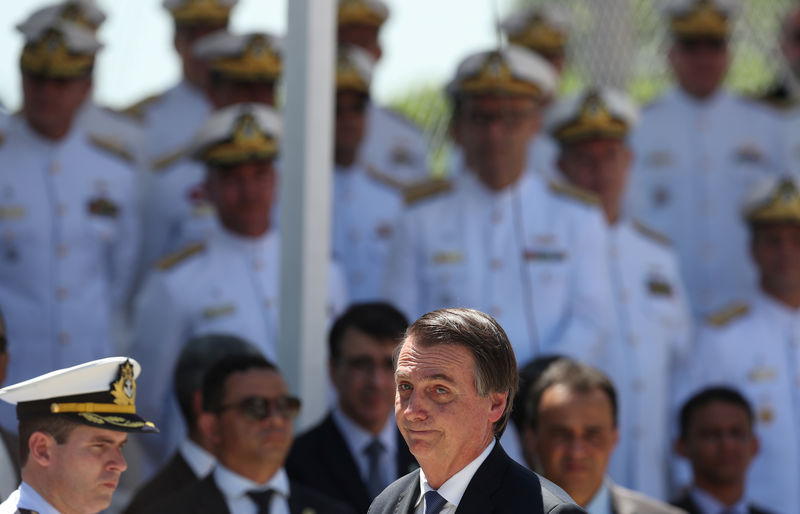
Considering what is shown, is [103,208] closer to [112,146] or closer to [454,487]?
[112,146]

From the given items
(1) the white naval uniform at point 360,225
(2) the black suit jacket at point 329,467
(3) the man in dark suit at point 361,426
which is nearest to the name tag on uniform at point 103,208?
(1) the white naval uniform at point 360,225

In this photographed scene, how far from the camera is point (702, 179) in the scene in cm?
627

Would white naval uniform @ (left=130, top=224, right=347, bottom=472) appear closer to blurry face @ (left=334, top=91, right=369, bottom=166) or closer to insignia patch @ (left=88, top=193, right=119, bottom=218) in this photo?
insignia patch @ (left=88, top=193, right=119, bottom=218)

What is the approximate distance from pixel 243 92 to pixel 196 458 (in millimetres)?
2013

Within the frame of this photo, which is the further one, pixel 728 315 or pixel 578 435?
pixel 728 315

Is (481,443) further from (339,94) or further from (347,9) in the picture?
(347,9)

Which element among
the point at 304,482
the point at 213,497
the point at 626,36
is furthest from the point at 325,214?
the point at 626,36

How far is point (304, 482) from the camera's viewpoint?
4.04m

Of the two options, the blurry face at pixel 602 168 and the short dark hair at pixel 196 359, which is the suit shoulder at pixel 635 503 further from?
the blurry face at pixel 602 168

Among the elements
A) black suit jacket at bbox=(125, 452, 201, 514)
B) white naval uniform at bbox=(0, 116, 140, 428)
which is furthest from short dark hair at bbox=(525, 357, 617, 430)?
white naval uniform at bbox=(0, 116, 140, 428)

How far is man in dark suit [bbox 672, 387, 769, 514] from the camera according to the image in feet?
14.8

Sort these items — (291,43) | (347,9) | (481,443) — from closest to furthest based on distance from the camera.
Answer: (481,443) < (291,43) < (347,9)

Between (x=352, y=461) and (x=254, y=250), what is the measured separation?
108 cm

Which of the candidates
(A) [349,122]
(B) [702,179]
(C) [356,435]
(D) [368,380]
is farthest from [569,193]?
(B) [702,179]
